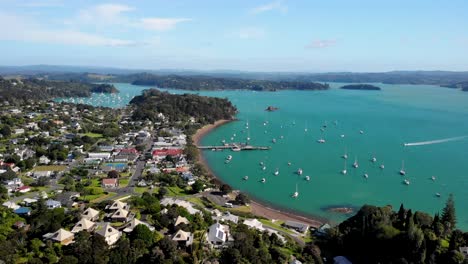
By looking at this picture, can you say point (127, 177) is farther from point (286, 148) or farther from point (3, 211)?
point (286, 148)

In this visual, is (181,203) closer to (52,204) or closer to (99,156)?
(52,204)

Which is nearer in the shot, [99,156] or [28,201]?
[28,201]

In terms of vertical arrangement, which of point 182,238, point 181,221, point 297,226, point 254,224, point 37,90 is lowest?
point 297,226

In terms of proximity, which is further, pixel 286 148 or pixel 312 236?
pixel 286 148

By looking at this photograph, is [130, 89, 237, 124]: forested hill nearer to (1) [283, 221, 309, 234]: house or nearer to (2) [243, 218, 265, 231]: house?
(1) [283, 221, 309, 234]: house

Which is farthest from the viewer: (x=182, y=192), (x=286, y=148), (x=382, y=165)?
(x=286, y=148)

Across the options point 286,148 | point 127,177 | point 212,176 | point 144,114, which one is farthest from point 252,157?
point 144,114

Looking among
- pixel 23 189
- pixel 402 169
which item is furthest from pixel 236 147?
pixel 23 189
